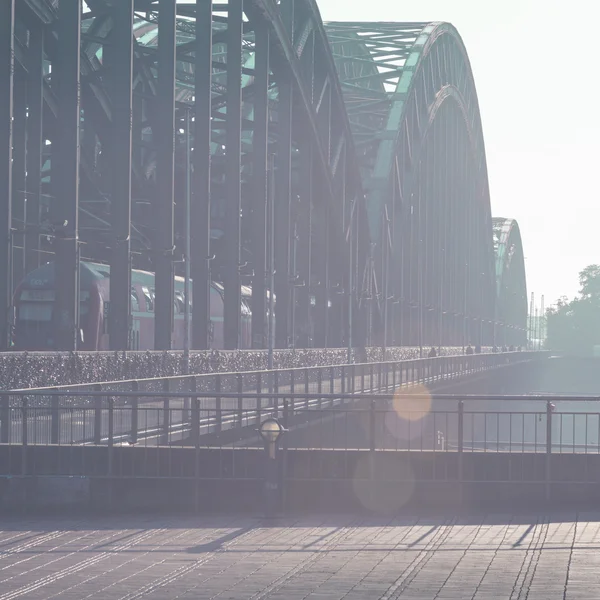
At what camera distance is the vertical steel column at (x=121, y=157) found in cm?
3797

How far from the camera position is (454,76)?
100812 mm

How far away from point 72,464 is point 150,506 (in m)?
1.08

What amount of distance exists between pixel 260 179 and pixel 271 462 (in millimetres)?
36927

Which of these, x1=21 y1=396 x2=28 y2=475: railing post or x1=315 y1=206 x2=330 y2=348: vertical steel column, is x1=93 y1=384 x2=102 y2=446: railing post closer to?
x1=21 y1=396 x2=28 y2=475: railing post

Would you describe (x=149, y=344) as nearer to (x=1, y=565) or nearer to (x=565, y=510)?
(x=565, y=510)

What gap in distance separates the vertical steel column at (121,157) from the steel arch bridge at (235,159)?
0.05m

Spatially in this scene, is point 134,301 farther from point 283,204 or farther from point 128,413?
point 128,413

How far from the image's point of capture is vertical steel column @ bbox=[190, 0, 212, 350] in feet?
147

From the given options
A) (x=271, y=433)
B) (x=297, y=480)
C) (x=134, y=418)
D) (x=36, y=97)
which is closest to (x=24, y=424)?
(x=134, y=418)

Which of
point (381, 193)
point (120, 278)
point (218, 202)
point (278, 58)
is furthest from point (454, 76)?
point (120, 278)

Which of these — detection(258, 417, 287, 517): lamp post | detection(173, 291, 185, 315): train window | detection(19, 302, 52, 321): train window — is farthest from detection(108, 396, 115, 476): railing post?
detection(173, 291, 185, 315): train window

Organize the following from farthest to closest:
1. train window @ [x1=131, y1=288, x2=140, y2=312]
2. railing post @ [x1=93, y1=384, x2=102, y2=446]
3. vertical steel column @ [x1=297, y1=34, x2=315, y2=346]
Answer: vertical steel column @ [x1=297, y1=34, x2=315, y2=346] → train window @ [x1=131, y1=288, x2=140, y2=312] → railing post @ [x1=93, y1=384, x2=102, y2=446]

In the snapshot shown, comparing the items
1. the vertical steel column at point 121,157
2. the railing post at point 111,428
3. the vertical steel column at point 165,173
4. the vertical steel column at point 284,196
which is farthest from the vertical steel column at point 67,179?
the vertical steel column at point 284,196

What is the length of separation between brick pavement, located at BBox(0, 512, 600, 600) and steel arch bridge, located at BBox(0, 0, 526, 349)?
19434 mm
